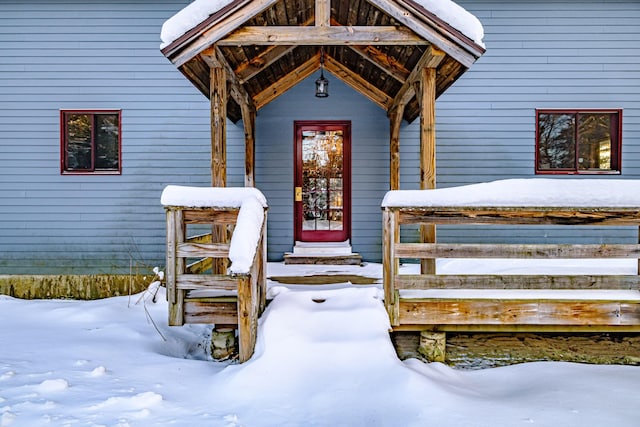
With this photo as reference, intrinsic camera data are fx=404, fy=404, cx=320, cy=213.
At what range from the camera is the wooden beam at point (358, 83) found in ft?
21.6

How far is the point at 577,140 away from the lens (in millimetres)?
6969

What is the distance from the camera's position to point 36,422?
7.42 feet

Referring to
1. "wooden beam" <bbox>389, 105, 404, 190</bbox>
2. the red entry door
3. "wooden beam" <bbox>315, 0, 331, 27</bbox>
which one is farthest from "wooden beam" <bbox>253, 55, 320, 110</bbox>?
"wooden beam" <bbox>315, 0, 331, 27</bbox>

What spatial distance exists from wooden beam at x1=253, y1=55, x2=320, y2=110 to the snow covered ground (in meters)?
3.79

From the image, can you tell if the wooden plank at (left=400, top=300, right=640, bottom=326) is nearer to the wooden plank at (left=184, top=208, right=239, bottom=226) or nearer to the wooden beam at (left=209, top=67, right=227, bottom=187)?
the wooden plank at (left=184, top=208, right=239, bottom=226)

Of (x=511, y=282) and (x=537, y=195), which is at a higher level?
(x=537, y=195)

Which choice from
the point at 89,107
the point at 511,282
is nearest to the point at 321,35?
the point at 511,282

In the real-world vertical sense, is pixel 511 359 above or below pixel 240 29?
below

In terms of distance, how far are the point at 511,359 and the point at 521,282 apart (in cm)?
73

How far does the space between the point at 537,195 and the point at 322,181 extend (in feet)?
13.6

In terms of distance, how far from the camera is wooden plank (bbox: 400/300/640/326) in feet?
11.8

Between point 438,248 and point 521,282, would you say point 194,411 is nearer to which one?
point 438,248

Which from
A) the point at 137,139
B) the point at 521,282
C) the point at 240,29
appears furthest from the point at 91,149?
the point at 521,282

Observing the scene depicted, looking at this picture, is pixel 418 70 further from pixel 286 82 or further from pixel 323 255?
pixel 323 255
